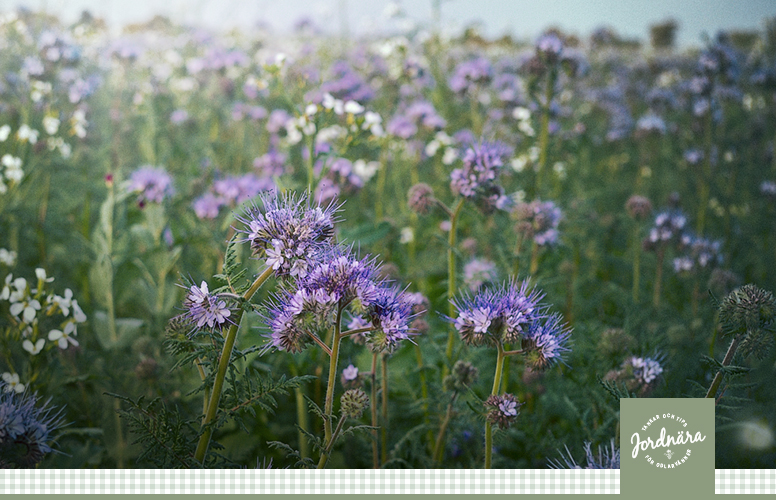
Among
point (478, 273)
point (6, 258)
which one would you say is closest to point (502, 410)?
point (478, 273)

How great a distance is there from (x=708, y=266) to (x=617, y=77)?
3872 mm

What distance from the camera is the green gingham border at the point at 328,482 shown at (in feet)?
4.24

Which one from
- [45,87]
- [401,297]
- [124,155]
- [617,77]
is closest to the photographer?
[401,297]

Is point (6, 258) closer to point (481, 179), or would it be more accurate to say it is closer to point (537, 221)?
point (481, 179)

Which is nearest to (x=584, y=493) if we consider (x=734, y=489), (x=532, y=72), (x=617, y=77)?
(x=734, y=489)

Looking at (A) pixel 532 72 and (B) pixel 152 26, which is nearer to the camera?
(A) pixel 532 72

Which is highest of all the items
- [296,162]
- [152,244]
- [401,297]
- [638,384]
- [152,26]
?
[152,26]

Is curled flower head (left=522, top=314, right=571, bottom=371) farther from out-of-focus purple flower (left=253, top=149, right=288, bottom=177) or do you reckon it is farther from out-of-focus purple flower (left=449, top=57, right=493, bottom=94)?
out-of-focus purple flower (left=449, top=57, right=493, bottom=94)

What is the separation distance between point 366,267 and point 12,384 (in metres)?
1.07

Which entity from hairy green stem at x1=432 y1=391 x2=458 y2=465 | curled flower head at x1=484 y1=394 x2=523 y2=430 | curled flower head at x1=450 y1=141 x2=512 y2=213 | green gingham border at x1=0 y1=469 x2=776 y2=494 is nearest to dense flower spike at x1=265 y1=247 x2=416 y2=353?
curled flower head at x1=484 y1=394 x2=523 y2=430

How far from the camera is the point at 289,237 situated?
1068 mm

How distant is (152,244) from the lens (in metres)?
2.29

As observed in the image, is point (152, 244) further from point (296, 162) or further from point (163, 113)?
point (163, 113)

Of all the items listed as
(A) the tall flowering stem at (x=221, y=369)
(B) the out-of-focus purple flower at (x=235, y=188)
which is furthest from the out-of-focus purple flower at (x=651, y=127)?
(A) the tall flowering stem at (x=221, y=369)
